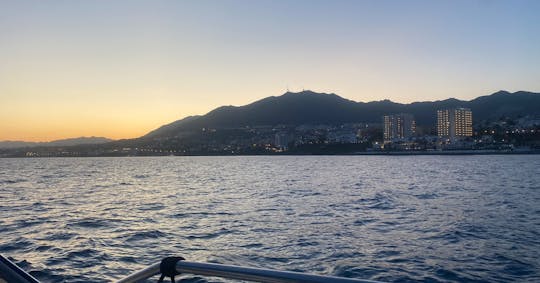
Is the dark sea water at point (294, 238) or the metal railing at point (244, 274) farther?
the dark sea water at point (294, 238)

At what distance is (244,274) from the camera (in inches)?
82.0

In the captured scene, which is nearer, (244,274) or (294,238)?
(244,274)

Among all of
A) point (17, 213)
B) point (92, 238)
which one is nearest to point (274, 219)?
point (92, 238)

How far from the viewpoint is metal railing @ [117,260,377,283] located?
188 centimetres

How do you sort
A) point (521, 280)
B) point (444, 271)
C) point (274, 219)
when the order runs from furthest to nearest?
point (274, 219), point (444, 271), point (521, 280)

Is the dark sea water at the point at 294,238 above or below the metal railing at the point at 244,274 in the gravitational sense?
below

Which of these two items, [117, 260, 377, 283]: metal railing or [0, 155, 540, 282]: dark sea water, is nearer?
[117, 260, 377, 283]: metal railing

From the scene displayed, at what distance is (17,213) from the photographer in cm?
2150

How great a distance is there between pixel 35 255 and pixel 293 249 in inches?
262

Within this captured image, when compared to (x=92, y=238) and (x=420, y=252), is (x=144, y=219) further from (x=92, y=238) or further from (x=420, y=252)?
(x=420, y=252)

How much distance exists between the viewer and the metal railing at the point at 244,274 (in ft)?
6.15

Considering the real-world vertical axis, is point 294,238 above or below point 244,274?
below

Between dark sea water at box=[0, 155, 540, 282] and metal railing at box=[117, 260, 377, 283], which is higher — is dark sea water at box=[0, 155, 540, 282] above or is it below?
below

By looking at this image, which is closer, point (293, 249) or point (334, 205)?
point (293, 249)
